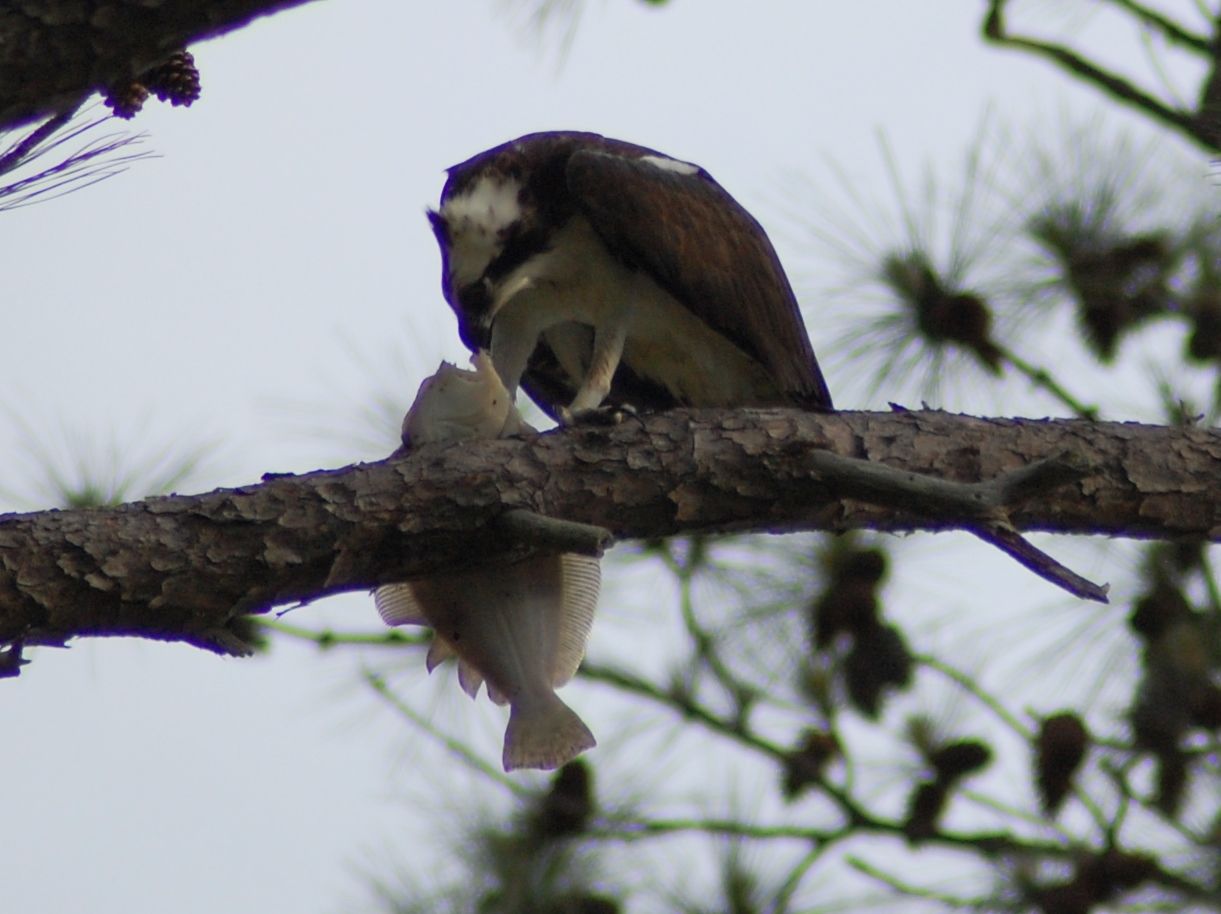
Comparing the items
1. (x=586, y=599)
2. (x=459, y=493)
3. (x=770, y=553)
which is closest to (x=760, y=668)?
(x=770, y=553)

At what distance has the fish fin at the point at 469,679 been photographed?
338 cm

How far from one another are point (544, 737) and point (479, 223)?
5.41ft

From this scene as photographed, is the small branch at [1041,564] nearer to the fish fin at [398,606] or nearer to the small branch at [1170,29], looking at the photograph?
the fish fin at [398,606]

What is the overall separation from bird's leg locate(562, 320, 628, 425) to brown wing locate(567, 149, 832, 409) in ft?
0.60

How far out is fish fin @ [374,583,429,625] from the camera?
3.31 meters

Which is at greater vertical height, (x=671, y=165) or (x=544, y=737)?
(x=671, y=165)

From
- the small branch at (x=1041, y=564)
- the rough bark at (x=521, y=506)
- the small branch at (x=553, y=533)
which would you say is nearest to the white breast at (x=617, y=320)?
the rough bark at (x=521, y=506)

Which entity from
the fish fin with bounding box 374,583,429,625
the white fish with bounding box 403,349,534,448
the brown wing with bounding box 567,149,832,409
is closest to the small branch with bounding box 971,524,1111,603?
the white fish with bounding box 403,349,534,448

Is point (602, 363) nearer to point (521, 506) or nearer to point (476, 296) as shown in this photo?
point (476, 296)

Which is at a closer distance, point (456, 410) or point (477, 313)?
point (456, 410)

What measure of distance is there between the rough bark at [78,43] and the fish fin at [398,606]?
3.80 ft

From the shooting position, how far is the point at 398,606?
3.36m

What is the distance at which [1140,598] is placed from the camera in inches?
226

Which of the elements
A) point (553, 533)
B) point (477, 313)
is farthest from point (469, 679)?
point (477, 313)
